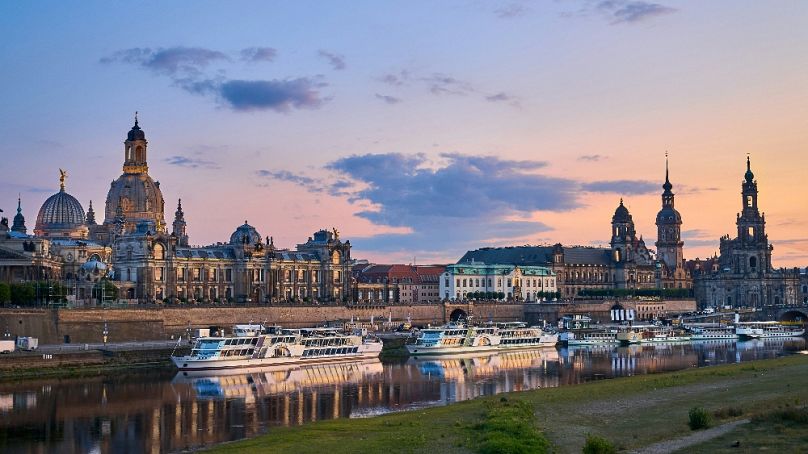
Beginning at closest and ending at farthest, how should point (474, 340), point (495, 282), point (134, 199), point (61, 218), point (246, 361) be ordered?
1. point (246, 361)
2. point (474, 340)
3. point (61, 218)
4. point (134, 199)
5. point (495, 282)

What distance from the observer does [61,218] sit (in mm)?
137750

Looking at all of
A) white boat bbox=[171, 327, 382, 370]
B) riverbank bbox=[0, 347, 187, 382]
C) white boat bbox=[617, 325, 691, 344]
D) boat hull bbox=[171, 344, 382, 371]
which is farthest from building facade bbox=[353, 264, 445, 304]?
riverbank bbox=[0, 347, 187, 382]

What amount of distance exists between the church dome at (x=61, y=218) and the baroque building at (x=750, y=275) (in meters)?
103

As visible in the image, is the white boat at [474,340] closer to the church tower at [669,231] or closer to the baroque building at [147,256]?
the baroque building at [147,256]

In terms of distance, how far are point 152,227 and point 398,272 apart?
51.4 meters

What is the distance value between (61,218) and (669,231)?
109 meters

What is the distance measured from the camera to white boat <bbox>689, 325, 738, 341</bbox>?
386 ft

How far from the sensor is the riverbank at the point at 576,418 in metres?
34.9

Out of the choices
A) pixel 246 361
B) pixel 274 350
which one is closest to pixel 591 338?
pixel 274 350

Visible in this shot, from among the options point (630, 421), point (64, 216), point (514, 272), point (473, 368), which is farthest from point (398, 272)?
point (630, 421)

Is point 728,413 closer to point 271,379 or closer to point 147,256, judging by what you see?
point 271,379

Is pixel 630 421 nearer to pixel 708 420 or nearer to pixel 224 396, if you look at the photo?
pixel 708 420

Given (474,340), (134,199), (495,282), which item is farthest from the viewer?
(495,282)

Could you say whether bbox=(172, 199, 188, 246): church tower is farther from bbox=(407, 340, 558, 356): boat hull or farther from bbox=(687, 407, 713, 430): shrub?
bbox=(687, 407, 713, 430): shrub
